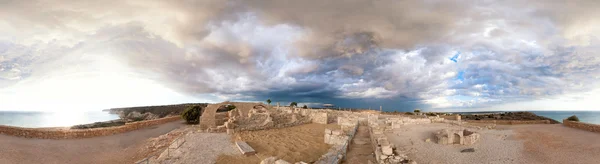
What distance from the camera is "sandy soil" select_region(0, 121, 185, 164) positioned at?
37.6ft

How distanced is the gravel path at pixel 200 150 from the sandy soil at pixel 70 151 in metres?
2.80

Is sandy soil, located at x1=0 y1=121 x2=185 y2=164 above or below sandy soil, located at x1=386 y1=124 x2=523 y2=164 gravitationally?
below

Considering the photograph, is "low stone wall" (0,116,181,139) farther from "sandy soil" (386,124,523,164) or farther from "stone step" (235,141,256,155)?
"sandy soil" (386,124,523,164)

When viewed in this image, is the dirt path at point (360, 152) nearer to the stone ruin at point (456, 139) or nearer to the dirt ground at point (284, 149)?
the dirt ground at point (284, 149)

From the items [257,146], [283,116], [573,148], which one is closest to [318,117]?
[283,116]

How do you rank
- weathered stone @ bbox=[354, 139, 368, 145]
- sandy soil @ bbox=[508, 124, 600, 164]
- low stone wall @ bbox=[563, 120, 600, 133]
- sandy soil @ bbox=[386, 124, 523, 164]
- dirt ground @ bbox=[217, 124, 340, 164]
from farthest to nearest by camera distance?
low stone wall @ bbox=[563, 120, 600, 133]
weathered stone @ bbox=[354, 139, 368, 145]
dirt ground @ bbox=[217, 124, 340, 164]
sandy soil @ bbox=[386, 124, 523, 164]
sandy soil @ bbox=[508, 124, 600, 164]

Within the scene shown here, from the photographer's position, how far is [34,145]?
531 inches

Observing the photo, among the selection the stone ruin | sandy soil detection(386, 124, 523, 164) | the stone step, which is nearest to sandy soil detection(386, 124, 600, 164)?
sandy soil detection(386, 124, 523, 164)

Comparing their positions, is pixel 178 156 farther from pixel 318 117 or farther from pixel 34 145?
pixel 318 117

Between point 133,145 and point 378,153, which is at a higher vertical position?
point 378,153

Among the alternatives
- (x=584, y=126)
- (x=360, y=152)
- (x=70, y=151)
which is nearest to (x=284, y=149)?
(x=360, y=152)

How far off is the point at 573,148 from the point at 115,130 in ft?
101

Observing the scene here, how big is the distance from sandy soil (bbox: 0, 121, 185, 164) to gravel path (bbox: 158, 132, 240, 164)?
2.80 m

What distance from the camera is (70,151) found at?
1366cm
